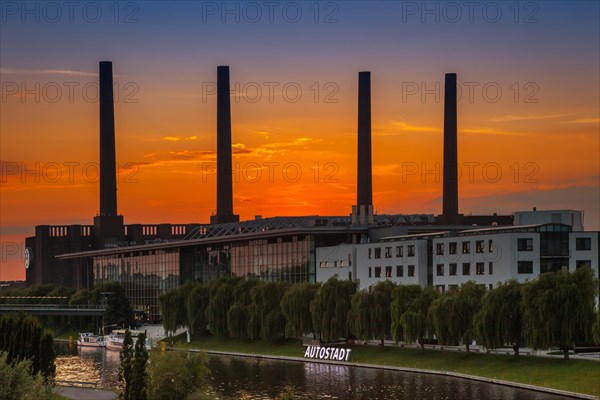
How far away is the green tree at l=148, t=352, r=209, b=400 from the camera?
3322 inches

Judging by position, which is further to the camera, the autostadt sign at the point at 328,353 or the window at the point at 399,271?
the window at the point at 399,271

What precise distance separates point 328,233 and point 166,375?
92.9 metres

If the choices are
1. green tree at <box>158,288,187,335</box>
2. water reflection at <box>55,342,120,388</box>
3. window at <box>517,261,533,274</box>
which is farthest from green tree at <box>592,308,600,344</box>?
green tree at <box>158,288,187,335</box>

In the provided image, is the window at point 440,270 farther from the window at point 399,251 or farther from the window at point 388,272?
the window at point 388,272

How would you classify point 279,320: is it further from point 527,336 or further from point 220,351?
point 527,336

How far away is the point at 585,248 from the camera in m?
132

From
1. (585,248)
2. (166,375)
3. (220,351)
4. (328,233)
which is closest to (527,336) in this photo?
(585,248)

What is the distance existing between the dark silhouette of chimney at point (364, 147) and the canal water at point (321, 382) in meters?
62.3

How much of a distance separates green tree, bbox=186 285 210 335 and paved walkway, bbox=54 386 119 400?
62.1 meters

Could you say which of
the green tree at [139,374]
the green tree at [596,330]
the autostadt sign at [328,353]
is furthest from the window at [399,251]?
the green tree at [139,374]

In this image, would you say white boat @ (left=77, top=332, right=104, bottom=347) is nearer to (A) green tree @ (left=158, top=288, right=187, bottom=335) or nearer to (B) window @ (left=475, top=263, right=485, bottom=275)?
(A) green tree @ (left=158, top=288, right=187, bottom=335)

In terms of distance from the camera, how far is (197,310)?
166500 mm

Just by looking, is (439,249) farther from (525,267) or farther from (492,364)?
(492,364)

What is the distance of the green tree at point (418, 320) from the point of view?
121750 millimetres
